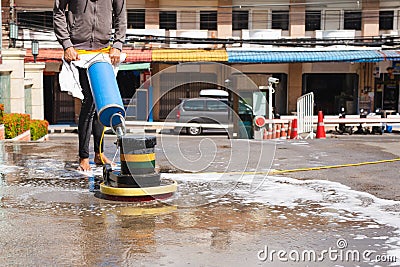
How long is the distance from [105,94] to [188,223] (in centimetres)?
181

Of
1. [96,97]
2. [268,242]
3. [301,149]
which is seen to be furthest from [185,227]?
[301,149]

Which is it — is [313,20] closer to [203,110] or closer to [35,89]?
[203,110]

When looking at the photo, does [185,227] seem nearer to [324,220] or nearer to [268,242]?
[268,242]

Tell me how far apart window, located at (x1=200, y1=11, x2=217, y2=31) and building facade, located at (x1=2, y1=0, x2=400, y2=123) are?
49mm

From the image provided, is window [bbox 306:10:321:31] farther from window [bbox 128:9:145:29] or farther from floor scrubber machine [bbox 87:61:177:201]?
floor scrubber machine [bbox 87:61:177:201]

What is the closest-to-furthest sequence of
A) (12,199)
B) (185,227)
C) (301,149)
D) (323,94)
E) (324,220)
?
1. (185,227)
2. (324,220)
3. (12,199)
4. (301,149)
5. (323,94)

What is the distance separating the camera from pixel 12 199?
5.77 meters

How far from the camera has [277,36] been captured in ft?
95.5

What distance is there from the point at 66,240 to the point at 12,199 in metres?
1.61

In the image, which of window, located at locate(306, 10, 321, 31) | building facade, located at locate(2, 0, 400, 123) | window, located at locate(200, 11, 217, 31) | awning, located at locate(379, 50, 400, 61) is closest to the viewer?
awning, located at locate(379, 50, 400, 61)

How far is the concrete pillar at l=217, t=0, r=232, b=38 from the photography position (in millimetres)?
29109

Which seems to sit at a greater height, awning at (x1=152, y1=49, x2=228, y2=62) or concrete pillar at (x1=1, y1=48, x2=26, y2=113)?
awning at (x1=152, y1=49, x2=228, y2=62)

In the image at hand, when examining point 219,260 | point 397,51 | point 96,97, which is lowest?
point 219,260

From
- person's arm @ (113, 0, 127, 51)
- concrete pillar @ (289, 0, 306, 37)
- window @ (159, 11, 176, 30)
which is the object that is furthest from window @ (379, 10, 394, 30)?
person's arm @ (113, 0, 127, 51)
